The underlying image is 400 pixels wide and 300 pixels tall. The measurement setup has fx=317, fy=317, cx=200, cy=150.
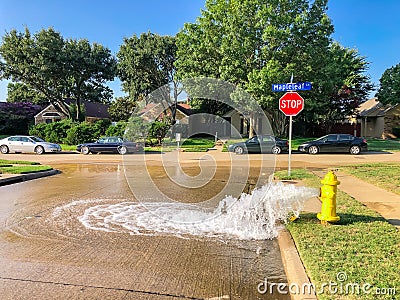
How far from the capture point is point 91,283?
3.38 meters

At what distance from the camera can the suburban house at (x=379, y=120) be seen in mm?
36469

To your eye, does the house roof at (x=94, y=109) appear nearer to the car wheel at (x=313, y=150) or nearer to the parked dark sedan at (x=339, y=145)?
the car wheel at (x=313, y=150)

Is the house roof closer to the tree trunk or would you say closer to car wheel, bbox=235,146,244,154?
the tree trunk

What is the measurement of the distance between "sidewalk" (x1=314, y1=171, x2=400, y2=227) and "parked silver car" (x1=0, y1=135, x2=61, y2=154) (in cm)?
1958

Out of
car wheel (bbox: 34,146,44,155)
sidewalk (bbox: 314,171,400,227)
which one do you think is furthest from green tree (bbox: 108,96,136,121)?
sidewalk (bbox: 314,171,400,227)

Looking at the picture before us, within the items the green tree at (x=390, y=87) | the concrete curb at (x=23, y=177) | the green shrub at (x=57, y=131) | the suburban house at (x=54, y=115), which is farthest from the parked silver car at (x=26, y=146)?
the green tree at (x=390, y=87)

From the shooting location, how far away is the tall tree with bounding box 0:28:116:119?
104ft

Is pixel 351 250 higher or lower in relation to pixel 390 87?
lower

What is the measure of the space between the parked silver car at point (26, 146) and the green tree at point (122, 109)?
12336 mm

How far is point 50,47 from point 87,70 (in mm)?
4365

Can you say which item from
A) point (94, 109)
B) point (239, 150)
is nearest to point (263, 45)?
point (239, 150)

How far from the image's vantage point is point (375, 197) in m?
7.26

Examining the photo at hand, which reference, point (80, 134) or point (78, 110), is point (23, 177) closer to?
point (80, 134)

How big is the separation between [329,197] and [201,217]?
7.65 feet
